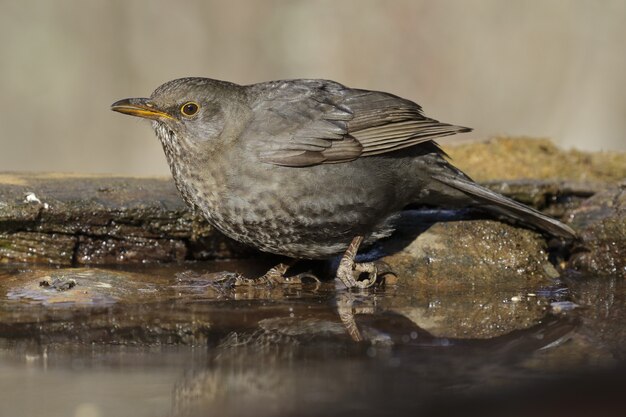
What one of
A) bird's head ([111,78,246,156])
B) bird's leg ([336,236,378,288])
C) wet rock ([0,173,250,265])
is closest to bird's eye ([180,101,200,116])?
bird's head ([111,78,246,156])

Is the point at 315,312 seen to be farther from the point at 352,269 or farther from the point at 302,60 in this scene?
the point at 302,60

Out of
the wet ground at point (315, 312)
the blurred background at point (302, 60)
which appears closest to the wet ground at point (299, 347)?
the wet ground at point (315, 312)

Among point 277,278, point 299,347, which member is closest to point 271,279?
point 277,278

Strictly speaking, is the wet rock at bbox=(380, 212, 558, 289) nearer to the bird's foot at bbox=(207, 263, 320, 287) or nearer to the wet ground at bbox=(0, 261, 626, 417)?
the wet ground at bbox=(0, 261, 626, 417)

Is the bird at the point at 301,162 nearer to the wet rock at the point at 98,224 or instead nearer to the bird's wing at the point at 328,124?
the bird's wing at the point at 328,124

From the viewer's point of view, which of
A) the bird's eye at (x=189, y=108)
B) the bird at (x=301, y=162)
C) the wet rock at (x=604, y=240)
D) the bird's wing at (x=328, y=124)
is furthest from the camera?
the wet rock at (x=604, y=240)

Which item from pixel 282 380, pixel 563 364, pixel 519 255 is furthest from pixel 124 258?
pixel 563 364
